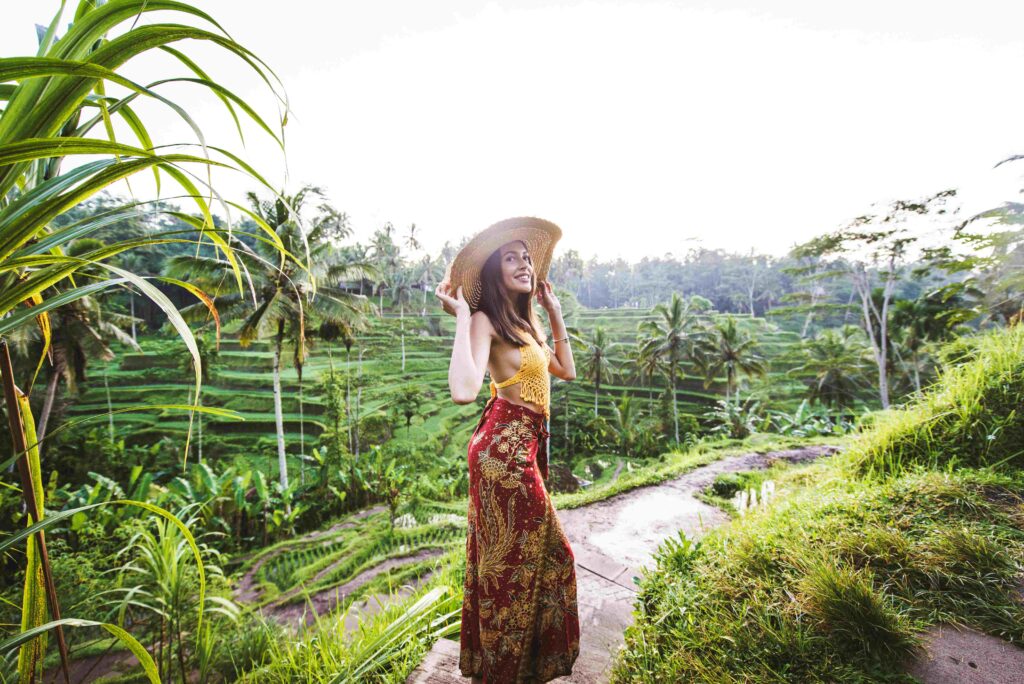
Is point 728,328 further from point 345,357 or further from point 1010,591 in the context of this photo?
point 1010,591

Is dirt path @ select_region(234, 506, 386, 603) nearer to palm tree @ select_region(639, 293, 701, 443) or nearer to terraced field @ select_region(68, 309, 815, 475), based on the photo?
terraced field @ select_region(68, 309, 815, 475)

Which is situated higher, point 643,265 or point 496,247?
point 643,265

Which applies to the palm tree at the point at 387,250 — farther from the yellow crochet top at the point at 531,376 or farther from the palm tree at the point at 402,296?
the yellow crochet top at the point at 531,376

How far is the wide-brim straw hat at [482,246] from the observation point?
4.80 feet

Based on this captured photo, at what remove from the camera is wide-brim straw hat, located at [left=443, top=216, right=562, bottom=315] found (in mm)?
1464

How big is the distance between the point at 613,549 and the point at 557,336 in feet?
7.29

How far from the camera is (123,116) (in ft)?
2.01

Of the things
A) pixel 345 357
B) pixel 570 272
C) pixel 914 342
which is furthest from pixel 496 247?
pixel 570 272

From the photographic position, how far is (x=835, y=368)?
18.2 m

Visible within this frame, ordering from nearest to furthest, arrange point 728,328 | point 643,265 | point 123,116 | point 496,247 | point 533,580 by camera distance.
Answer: point 123,116 < point 533,580 < point 496,247 < point 728,328 < point 643,265

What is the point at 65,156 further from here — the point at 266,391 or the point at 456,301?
the point at 266,391

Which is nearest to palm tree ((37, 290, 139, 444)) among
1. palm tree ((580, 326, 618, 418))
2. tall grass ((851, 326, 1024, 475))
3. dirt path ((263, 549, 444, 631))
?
dirt path ((263, 549, 444, 631))

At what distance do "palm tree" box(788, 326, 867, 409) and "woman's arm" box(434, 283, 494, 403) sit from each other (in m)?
21.5

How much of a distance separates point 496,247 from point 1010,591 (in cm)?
242
